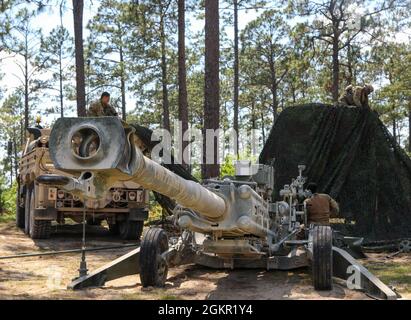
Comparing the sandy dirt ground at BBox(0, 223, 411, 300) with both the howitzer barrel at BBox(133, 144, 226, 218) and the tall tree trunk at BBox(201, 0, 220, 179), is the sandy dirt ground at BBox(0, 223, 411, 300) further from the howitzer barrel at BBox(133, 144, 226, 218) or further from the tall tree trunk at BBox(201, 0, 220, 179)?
the tall tree trunk at BBox(201, 0, 220, 179)

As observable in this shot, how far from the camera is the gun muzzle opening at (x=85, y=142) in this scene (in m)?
3.24

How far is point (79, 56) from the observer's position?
581 inches

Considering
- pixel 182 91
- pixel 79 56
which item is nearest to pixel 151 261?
pixel 182 91

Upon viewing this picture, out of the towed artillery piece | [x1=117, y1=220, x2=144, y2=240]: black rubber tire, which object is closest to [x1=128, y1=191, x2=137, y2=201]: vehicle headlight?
[x1=117, y1=220, x2=144, y2=240]: black rubber tire

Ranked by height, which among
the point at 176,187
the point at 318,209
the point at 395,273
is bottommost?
the point at 395,273

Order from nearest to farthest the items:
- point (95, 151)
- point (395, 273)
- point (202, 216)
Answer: point (95, 151)
point (202, 216)
point (395, 273)

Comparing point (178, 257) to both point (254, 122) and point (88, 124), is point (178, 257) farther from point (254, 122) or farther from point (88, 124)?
point (254, 122)

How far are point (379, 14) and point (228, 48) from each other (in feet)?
43.1

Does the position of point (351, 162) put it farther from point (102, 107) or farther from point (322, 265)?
point (322, 265)

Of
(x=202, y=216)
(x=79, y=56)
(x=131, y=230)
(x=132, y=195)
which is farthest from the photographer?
(x=79, y=56)

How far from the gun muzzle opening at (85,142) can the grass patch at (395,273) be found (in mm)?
4238

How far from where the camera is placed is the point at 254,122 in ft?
122

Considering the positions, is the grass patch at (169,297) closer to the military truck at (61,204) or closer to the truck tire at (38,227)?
the military truck at (61,204)

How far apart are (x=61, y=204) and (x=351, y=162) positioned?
204 inches
